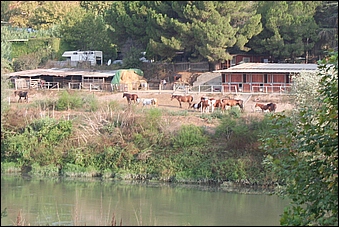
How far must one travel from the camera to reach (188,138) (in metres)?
30.0

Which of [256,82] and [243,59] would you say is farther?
[243,59]

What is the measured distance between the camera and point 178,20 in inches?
1770

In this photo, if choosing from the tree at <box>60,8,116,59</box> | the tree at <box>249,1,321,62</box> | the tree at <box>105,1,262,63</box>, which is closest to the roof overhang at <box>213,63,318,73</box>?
the tree at <box>105,1,262,63</box>

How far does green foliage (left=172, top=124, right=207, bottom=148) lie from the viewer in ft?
97.7

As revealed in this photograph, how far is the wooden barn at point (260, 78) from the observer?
3981cm

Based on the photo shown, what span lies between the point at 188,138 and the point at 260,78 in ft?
40.4

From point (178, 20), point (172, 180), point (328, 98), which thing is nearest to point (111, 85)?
point (178, 20)

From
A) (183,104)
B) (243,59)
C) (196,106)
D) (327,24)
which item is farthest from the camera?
(327,24)

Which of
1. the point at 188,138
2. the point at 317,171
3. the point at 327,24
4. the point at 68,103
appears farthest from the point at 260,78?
the point at 317,171

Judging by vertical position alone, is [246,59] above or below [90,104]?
above

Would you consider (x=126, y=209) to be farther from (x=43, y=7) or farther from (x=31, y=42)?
(x=43, y=7)

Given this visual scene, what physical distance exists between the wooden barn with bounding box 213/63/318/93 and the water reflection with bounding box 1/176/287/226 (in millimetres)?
15117

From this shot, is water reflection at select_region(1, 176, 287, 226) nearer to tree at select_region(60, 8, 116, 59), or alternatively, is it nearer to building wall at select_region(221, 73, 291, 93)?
building wall at select_region(221, 73, 291, 93)

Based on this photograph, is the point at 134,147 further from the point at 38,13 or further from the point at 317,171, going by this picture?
the point at 38,13
